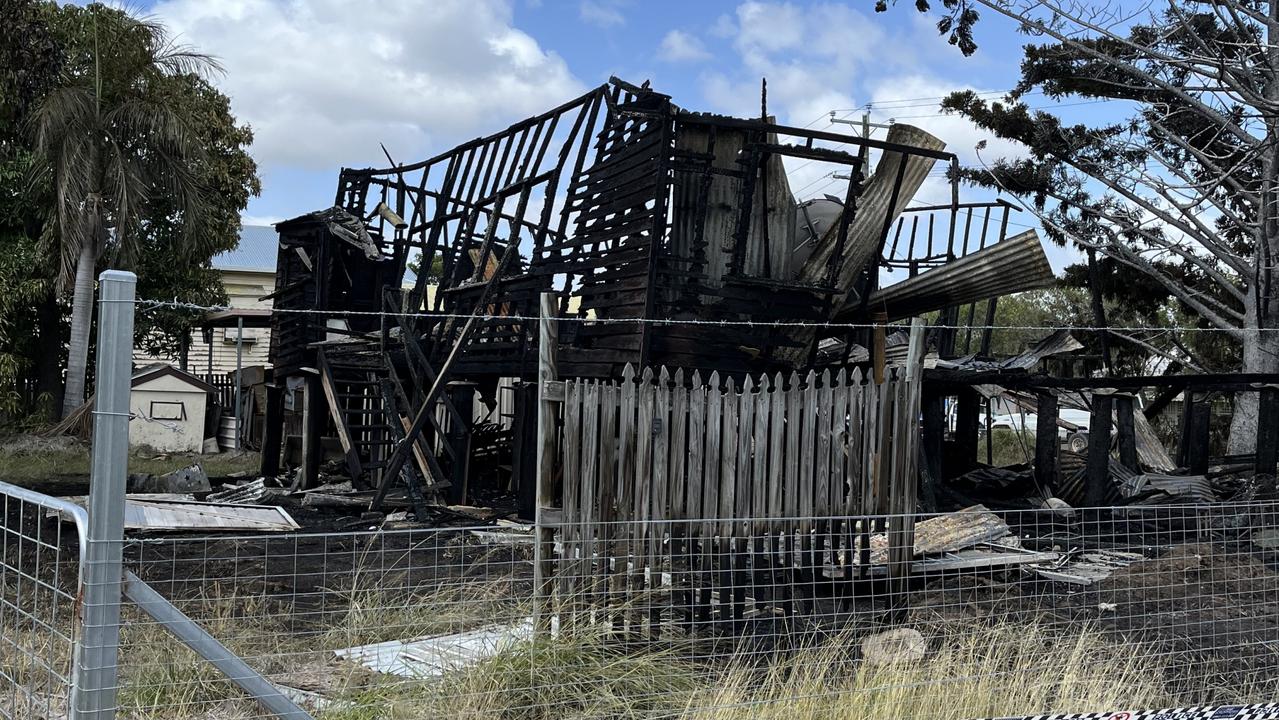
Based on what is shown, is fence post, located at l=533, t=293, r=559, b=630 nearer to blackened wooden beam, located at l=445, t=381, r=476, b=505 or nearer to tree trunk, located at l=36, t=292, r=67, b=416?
blackened wooden beam, located at l=445, t=381, r=476, b=505

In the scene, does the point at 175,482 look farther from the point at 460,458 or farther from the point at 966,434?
the point at 966,434

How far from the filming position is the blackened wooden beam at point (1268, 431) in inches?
537

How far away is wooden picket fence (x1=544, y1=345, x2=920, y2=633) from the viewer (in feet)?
19.4

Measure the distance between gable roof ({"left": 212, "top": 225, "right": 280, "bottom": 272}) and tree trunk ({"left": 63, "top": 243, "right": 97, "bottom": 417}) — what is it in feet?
54.1

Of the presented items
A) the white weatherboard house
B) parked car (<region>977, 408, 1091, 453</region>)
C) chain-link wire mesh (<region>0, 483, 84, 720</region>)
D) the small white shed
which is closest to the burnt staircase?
chain-link wire mesh (<region>0, 483, 84, 720</region>)

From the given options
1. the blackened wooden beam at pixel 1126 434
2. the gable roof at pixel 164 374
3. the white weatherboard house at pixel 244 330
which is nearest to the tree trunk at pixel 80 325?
the gable roof at pixel 164 374

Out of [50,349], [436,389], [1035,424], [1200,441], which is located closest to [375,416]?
[436,389]

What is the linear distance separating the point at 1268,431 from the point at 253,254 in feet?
130

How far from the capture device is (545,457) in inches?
233

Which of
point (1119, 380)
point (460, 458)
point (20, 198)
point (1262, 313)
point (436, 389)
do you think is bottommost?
point (460, 458)

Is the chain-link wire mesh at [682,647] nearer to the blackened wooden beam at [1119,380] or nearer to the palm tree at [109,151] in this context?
the blackened wooden beam at [1119,380]

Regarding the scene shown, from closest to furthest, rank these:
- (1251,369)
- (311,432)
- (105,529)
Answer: (105,529), (1251,369), (311,432)

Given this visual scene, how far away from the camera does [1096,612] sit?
8.17 meters

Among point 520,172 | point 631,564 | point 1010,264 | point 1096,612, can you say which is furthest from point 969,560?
point 520,172
